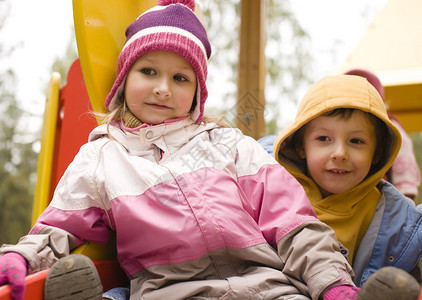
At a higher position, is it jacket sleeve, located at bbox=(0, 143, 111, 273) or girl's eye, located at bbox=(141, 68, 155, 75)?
girl's eye, located at bbox=(141, 68, 155, 75)

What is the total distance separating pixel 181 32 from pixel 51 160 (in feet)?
2.45

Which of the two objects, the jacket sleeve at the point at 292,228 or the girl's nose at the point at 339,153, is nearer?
the jacket sleeve at the point at 292,228

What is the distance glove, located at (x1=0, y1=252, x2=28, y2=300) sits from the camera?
79cm

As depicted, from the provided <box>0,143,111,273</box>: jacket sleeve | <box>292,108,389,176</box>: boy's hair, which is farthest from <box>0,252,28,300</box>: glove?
<box>292,108,389,176</box>: boy's hair

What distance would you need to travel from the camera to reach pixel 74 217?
1049 millimetres

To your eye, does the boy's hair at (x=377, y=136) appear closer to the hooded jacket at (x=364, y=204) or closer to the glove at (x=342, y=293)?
the hooded jacket at (x=364, y=204)

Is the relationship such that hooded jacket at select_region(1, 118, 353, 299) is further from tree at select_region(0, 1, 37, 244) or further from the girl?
tree at select_region(0, 1, 37, 244)

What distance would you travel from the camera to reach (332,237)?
102cm

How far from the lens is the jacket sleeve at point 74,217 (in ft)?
3.29

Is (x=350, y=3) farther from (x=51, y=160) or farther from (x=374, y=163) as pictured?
(x=51, y=160)

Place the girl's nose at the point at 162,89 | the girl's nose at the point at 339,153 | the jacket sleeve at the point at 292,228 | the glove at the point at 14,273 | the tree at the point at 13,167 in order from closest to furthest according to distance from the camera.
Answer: the glove at the point at 14,273
the jacket sleeve at the point at 292,228
the girl's nose at the point at 162,89
the girl's nose at the point at 339,153
the tree at the point at 13,167

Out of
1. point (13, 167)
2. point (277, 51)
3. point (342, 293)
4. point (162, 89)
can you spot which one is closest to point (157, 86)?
point (162, 89)

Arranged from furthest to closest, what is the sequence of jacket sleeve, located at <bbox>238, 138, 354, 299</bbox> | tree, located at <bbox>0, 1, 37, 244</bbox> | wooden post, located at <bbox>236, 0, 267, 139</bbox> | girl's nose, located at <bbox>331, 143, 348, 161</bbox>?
1. tree, located at <bbox>0, 1, 37, 244</bbox>
2. wooden post, located at <bbox>236, 0, 267, 139</bbox>
3. girl's nose, located at <bbox>331, 143, 348, 161</bbox>
4. jacket sleeve, located at <bbox>238, 138, 354, 299</bbox>

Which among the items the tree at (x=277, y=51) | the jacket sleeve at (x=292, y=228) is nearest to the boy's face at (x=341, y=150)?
the jacket sleeve at (x=292, y=228)
